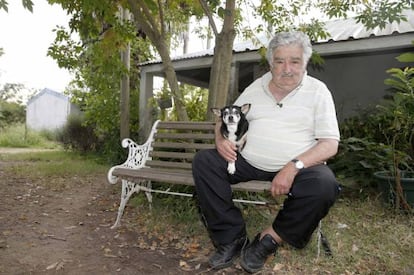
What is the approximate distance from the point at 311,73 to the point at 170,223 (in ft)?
23.3

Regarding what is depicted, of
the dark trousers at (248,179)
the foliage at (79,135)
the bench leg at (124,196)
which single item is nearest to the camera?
the dark trousers at (248,179)

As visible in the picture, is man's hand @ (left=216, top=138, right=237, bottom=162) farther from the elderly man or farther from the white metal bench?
the white metal bench

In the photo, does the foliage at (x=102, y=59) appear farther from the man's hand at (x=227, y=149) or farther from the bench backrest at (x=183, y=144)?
the man's hand at (x=227, y=149)

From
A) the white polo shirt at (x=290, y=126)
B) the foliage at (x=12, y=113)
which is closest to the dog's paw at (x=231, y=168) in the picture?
the white polo shirt at (x=290, y=126)

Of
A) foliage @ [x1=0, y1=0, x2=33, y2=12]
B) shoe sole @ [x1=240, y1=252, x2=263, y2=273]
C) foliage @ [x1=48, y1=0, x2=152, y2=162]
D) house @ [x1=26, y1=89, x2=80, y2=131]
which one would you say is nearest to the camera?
shoe sole @ [x1=240, y1=252, x2=263, y2=273]

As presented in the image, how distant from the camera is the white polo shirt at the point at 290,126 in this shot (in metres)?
2.56

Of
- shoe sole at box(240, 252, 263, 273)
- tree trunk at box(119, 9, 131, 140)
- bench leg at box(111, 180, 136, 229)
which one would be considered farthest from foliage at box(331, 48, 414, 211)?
tree trunk at box(119, 9, 131, 140)

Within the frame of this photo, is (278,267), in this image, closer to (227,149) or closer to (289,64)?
(227,149)

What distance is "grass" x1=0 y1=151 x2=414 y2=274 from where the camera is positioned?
8.87ft

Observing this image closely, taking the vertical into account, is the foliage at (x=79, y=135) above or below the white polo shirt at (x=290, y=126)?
below

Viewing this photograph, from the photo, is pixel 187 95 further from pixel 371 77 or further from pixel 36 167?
pixel 371 77

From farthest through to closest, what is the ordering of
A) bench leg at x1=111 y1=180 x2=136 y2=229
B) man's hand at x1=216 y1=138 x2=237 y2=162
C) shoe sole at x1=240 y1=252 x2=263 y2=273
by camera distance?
bench leg at x1=111 y1=180 x2=136 y2=229 < man's hand at x1=216 y1=138 x2=237 y2=162 < shoe sole at x1=240 y1=252 x2=263 y2=273

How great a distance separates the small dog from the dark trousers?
0.13 metres

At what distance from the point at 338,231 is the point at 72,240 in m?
2.35
